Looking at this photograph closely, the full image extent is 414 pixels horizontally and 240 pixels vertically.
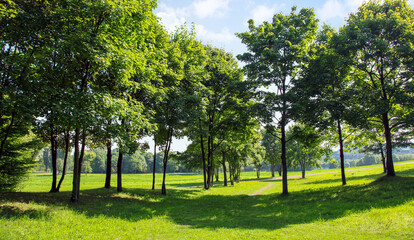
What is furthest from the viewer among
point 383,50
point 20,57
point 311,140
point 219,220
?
point 311,140

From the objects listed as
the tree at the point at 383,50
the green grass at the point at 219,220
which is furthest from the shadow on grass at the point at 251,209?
the tree at the point at 383,50

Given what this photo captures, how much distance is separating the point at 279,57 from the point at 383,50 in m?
8.85

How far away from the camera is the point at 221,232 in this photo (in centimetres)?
1016

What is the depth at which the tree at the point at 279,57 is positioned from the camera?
21.2 meters

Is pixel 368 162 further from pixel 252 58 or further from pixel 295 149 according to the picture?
pixel 252 58

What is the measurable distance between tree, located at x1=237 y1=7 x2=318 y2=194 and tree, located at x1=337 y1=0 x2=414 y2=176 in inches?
146

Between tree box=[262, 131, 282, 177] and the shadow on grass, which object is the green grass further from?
tree box=[262, 131, 282, 177]

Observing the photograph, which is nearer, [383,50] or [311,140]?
[383,50]

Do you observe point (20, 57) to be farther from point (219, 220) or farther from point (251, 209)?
point (251, 209)

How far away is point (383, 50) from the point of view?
1939 centimetres

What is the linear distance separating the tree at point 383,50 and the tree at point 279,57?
3.72 metres

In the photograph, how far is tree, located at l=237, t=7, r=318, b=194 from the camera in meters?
21.2

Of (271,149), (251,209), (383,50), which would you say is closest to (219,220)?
(251,209)

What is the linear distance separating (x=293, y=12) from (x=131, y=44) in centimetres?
1731
